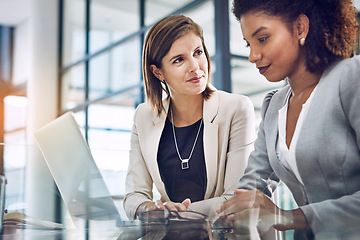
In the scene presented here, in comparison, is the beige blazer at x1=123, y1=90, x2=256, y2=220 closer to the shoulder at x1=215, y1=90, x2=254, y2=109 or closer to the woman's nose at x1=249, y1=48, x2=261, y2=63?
the shoulder at x1=215, y1=90, x2=254, y2=109

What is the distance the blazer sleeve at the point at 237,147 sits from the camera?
125 cm

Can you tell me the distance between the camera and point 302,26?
1.03 m

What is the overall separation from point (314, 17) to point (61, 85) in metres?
4.40

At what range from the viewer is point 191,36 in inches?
51.6

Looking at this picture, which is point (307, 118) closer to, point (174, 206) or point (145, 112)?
point (174, 206)

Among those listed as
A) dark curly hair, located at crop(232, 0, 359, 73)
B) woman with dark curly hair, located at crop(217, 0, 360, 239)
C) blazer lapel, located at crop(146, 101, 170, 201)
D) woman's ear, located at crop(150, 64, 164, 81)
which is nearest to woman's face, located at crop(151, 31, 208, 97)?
woman's ear, located at crop(150, 64, 164, 81)

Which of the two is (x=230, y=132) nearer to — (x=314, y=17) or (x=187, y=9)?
(x=314, y=17)

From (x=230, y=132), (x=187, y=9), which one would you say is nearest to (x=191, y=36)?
(x=230, y=132)

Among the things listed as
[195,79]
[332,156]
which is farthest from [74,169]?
[332,156]

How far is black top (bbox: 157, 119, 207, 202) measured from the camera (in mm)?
1309

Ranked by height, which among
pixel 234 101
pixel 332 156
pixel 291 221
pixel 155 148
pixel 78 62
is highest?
pixel 78 62

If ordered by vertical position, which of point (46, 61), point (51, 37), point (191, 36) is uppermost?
point (51, 37)

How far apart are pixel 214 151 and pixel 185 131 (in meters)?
0.12

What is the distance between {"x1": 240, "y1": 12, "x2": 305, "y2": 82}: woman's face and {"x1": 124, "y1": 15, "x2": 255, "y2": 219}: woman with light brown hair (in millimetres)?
249
